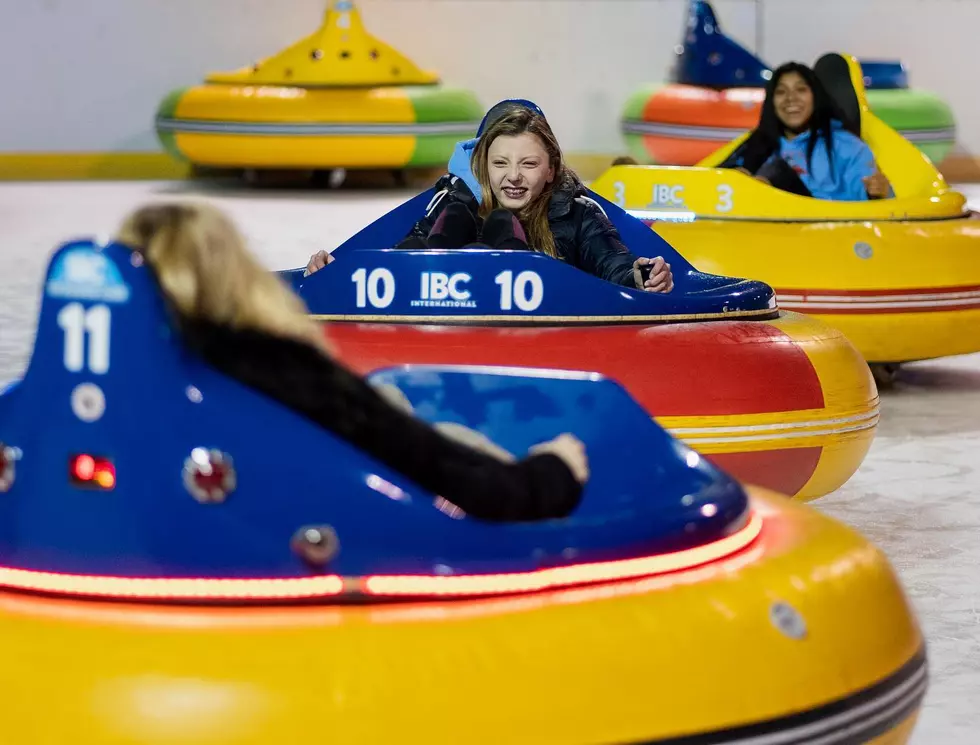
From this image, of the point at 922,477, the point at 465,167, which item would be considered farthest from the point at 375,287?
the point at 922,477

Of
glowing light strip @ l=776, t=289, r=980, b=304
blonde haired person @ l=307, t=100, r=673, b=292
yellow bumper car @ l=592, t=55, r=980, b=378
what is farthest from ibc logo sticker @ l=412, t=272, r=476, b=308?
glowing light strip @ l=776, t=289, r=980, b=304

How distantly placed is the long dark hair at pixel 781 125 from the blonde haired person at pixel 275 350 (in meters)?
3.40

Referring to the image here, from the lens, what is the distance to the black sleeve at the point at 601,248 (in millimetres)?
3357

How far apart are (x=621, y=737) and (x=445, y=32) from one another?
354 inches

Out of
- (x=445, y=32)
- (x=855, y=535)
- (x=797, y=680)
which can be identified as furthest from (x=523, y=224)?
(x=445, y=32)

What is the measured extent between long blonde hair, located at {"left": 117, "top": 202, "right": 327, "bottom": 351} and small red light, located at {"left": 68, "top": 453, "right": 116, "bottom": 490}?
17 cm

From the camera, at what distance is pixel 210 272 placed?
5.24 feet

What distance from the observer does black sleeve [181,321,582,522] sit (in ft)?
5.33

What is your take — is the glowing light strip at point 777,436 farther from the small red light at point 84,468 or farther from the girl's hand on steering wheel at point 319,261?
the small red light at point 84,468

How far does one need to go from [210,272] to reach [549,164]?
182 cm

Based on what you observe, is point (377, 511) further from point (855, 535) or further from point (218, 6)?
point (218, 6)

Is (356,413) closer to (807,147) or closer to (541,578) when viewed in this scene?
(541,578)

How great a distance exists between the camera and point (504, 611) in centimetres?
164

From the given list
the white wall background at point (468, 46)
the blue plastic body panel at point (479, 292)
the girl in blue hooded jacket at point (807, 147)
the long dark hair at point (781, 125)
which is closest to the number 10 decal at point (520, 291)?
the blue plastic body panel at point (479, 292)
